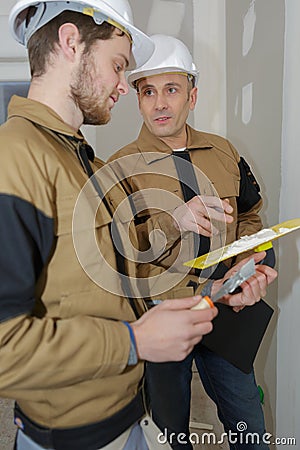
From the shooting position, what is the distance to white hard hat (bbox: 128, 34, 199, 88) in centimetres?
125

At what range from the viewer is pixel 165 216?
113 cm

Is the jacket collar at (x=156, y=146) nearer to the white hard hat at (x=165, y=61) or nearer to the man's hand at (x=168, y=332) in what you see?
the white hard hat at (x=165, y=61)

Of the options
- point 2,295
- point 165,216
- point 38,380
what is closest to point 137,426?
point 38,380

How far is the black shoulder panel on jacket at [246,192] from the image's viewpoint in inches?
53.3

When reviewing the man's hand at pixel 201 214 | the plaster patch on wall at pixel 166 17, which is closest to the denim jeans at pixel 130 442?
the man's hand at pixel 201 214

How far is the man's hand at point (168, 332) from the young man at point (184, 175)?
1.58ft

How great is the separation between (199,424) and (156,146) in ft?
3.75

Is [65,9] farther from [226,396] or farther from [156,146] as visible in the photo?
[226,396]

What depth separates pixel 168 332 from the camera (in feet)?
2.08

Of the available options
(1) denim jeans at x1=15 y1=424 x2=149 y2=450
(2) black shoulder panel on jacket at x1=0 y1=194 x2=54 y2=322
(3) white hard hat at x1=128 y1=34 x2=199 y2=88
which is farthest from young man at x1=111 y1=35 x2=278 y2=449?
(2) black shoulder panel on jacket at x1=0 y1=194 x2=54 y2=322

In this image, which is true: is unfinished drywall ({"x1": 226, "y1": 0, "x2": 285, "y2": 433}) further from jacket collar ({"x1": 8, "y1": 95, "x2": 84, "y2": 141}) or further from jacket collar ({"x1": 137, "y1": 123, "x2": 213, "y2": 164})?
jacket collar ({"x1": 8, "y1": 95, "x2": 84, "y2": 141})

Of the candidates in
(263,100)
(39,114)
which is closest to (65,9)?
(39,114)

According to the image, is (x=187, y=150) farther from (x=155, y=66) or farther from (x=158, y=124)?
(x=155, y=66)

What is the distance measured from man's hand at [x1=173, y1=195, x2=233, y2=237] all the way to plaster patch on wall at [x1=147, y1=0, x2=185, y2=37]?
1351mm
